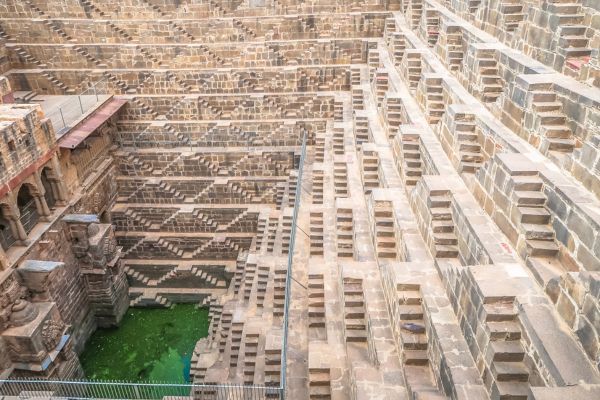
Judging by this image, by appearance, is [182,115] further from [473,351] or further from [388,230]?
[473,351]

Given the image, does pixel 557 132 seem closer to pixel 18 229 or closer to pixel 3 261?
pixel 3 261

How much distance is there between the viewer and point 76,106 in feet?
55.6

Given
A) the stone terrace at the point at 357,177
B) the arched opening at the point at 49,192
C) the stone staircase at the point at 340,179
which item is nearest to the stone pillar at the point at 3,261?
the arched opening at the point at 49,192

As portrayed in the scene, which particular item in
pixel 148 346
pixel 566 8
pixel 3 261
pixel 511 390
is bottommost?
pixel 148 346

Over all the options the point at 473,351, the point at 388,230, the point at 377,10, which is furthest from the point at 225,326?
the point at 377,10

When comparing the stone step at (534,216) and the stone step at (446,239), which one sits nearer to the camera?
the stone step at (534,216)

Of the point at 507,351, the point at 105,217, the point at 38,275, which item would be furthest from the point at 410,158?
the point at 105,217

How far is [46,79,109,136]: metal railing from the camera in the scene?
15.5 metres

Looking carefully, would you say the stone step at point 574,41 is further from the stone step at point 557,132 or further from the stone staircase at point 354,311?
the stone staircase at point 354,311

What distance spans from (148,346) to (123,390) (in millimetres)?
1661

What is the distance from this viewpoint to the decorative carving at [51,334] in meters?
12.0

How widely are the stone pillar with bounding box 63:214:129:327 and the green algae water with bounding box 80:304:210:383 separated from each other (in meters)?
0.64

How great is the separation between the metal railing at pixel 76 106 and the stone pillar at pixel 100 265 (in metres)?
3.10

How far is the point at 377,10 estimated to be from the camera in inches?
736
